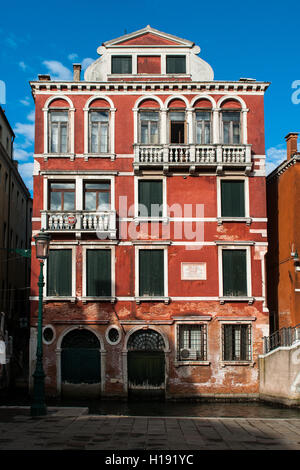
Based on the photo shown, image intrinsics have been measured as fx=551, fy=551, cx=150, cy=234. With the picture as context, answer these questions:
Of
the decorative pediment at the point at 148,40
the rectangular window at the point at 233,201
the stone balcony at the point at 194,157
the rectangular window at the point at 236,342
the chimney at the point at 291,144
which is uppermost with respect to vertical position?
the decorative pediment at the point at 148,40

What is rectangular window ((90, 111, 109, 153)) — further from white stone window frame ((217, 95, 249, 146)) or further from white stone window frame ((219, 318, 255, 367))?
white stone window frame ((219, 318, 255, 367))

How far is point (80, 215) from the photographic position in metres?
26.4

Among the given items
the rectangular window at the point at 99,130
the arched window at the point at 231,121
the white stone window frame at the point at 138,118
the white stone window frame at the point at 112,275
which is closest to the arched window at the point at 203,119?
the arched window at the point at 231,121

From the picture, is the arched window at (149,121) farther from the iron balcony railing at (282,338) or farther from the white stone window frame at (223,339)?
the iron balcony railing at (282,338)

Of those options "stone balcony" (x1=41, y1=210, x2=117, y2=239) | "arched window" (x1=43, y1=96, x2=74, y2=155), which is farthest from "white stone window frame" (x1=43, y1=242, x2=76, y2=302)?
"arched window" (x1=43, y1=96, x2=74, y2=155)

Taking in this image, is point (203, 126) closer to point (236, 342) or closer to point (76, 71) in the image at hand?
point (76, 71)

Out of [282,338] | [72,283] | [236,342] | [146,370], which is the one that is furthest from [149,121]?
[282,338]

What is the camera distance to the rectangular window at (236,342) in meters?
26.2

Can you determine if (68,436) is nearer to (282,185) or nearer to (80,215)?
(80,215)

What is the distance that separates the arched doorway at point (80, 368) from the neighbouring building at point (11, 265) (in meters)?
4.11

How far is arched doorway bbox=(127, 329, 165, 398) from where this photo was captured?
25891 millimetres

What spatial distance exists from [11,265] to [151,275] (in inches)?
484

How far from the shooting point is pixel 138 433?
14836 mm
